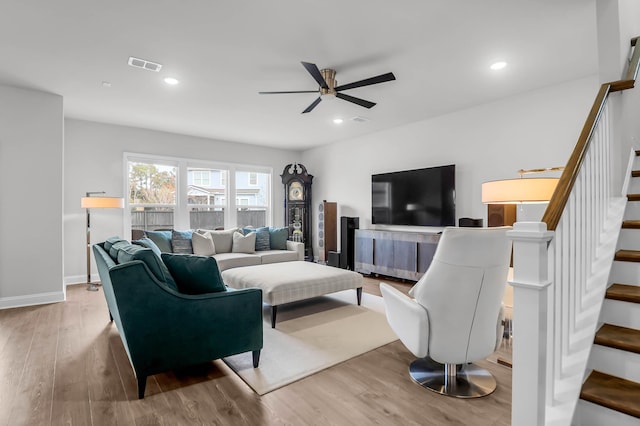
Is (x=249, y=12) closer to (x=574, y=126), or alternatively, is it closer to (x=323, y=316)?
(x=323, y=316)

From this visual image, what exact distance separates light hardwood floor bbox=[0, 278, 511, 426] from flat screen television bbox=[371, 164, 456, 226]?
109 inches

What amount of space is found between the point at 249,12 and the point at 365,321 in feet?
9.93

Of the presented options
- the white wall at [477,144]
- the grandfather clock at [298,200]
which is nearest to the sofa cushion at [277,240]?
the grandfather clock at [298,200]

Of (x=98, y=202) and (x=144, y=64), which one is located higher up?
(x=144, y=64)

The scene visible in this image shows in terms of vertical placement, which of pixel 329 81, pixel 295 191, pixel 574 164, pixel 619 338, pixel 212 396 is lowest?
pixel 212 396

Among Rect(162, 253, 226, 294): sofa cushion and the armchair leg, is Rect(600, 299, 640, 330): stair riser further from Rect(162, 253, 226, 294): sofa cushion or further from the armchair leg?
the armchair leg

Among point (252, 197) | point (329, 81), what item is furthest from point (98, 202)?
point (329, 81)

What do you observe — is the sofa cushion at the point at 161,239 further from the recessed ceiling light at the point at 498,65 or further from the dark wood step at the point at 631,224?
the dark wood step at the point at 631,224

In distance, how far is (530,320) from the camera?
45.0 inches

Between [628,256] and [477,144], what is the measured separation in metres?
3.22

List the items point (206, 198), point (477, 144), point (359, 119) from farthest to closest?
point (206, 198)
point (359, 119)
point (477, 144)

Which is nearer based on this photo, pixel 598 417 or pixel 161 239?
pixel 598 417

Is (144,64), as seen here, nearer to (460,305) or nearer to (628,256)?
(460,305)

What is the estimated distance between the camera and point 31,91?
163 inches
